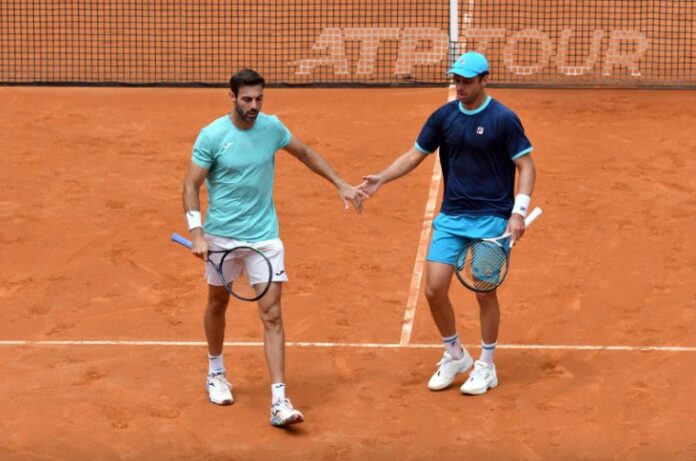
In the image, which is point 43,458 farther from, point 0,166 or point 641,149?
point 641,149

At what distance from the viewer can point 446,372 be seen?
1091 centimetres

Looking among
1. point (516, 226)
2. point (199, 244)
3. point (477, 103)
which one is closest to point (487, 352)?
point (516, 226)

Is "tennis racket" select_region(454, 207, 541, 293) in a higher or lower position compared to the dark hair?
lower

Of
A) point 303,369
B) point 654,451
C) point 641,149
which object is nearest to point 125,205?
point 303,369

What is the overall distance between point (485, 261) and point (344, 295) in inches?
115

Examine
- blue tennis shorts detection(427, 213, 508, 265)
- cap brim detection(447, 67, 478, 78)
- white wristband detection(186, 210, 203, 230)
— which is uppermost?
cap brim detection(447, 67, 478, 78)

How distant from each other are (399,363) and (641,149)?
636 centimetres

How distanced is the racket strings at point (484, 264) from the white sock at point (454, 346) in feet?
1.90

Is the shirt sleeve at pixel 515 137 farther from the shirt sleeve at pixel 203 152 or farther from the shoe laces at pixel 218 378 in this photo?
the shoe laces at pixel 218 378

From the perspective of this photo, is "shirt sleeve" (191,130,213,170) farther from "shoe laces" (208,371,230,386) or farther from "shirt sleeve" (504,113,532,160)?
"shirt sleeve" (504,113,532,160)

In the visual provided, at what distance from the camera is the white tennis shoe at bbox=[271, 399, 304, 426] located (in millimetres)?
10109

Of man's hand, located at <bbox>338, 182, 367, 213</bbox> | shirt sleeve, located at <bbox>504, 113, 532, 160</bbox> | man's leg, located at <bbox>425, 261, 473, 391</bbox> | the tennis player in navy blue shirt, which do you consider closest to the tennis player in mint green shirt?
man's hand, located at <bbox>338, 182, 367, 213</bbox>

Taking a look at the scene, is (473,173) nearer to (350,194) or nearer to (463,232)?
(463,232)

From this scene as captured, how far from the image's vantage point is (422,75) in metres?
20.4
